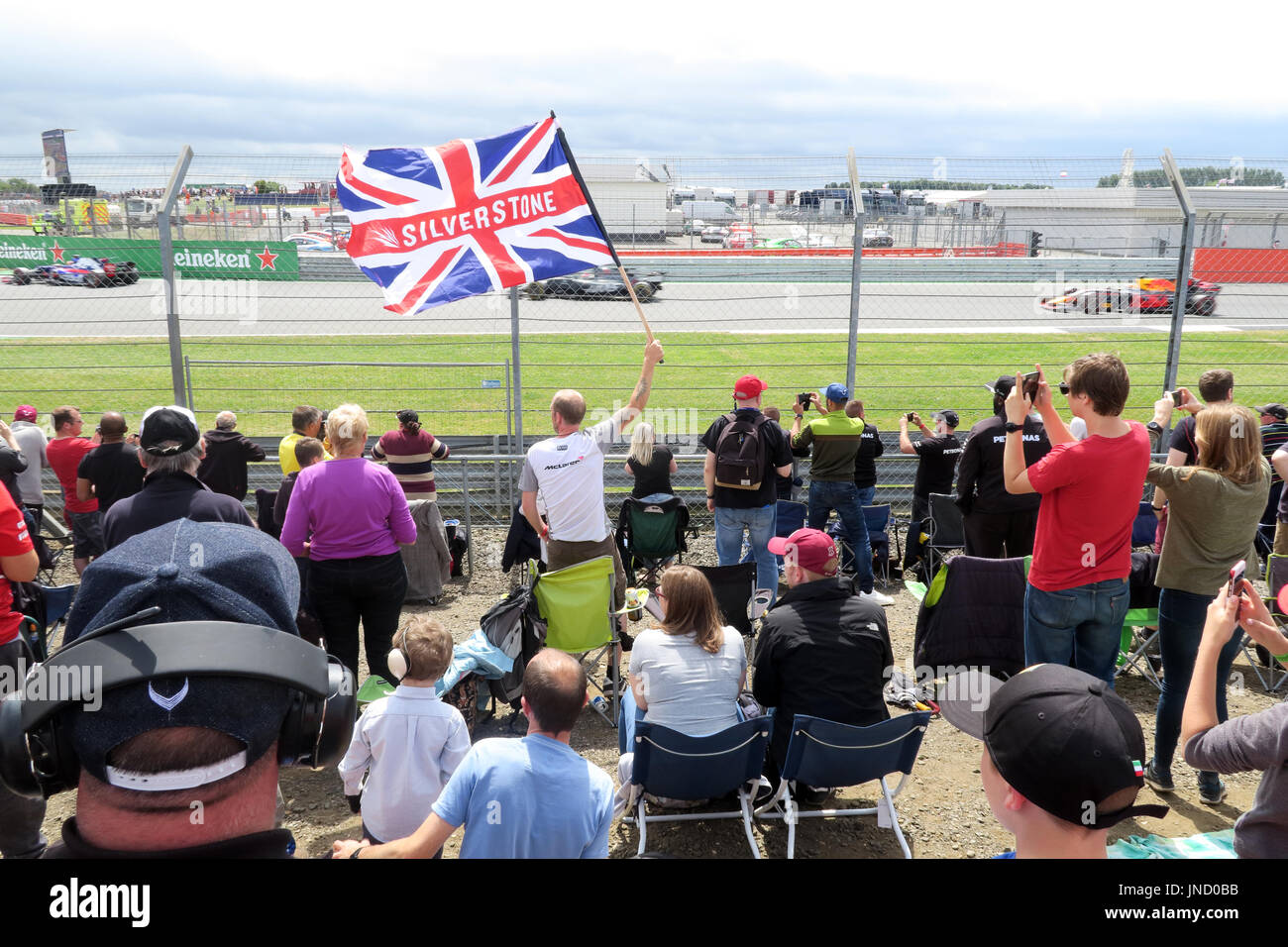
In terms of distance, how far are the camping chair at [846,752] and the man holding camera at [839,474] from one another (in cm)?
311

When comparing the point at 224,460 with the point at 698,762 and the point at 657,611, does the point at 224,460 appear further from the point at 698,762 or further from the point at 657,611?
the point at 698,762

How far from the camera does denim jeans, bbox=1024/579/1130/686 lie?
411 centimetres

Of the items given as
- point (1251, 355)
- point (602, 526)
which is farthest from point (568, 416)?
point (1251, 355)

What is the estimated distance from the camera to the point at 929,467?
754 cm

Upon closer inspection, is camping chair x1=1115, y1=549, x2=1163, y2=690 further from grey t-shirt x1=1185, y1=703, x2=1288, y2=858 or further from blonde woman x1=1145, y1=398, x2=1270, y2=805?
grey t-shirt x1=1185, y1=703, x2=1288, y2=858

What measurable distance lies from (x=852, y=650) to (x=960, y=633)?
1.29 metres

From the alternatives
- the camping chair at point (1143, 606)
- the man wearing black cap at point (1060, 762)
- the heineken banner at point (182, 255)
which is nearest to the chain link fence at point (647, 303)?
the heineken banner at point (182, 255)

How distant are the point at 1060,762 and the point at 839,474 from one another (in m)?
5.68

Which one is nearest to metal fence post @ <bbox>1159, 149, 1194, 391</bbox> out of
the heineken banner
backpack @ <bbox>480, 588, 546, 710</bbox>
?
backpack @ <bbox>480, 588, 546, 710</bbox>

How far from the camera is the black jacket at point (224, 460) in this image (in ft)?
22.1

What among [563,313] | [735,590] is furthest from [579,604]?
[563,313]
